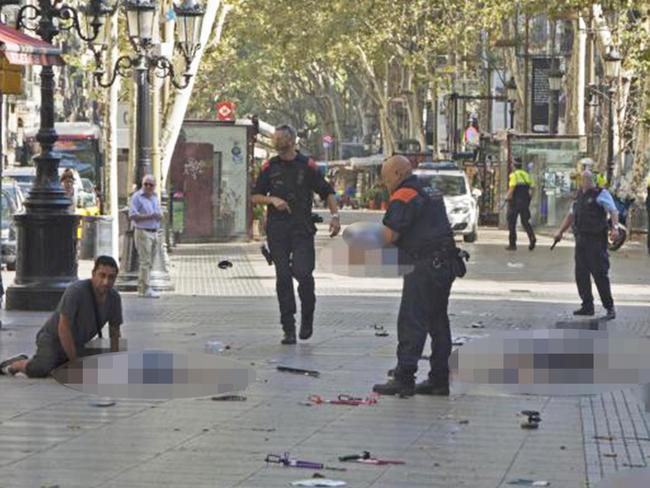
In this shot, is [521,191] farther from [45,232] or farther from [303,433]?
[303,433]

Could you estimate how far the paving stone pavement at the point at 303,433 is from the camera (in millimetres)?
9312

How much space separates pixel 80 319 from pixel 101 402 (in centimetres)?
115

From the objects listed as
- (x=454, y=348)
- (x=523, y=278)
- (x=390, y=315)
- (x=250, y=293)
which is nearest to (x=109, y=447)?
(x=454, y=348)

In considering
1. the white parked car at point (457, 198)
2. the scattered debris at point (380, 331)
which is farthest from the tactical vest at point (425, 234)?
the white parked car at point (457, 198)

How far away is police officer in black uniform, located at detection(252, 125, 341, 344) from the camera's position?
16.2 metres

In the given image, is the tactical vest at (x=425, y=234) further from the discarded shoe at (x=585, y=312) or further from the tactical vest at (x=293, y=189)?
the discarded shoe at (x=585, y=312)

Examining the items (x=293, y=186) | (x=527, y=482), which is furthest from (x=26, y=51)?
(x=527, y=482)

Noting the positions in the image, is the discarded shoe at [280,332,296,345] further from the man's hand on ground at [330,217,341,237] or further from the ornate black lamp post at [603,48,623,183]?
the ornate black lamp post at [603,48,623,183]

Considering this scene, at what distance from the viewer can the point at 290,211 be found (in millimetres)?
16188

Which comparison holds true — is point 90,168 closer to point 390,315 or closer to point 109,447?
point 390,315

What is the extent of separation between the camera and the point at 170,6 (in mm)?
35312

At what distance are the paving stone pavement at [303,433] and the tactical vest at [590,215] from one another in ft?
14.0

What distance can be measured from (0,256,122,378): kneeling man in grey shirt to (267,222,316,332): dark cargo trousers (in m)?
3.24

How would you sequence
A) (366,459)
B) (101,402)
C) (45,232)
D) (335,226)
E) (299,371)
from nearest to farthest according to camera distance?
(366,459) → (101,402) → (299,371) → (335,226) → (45,232)
